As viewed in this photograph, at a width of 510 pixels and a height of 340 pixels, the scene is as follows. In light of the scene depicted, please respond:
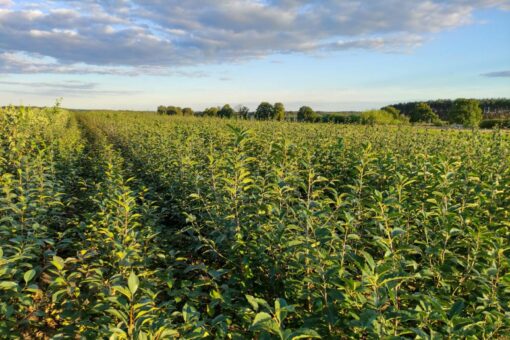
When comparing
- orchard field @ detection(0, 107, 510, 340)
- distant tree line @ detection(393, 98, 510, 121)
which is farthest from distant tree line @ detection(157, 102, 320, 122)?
distant tree line @ detection(393, 98, 510, 121)

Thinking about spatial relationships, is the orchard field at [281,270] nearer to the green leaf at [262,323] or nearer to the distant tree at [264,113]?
the green leaf at [262,323]

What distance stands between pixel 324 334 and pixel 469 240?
5.66 feet

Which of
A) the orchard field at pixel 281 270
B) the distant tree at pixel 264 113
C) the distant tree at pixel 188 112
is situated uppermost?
the distant tree at pixel 188 112

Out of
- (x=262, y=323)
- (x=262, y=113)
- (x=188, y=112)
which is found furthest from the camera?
(x=188, y=112)

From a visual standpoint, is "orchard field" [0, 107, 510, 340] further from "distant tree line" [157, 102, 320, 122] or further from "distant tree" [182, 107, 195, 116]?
"distant tree" [182, 107, 195, 116]

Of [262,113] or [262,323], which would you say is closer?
[262,323]

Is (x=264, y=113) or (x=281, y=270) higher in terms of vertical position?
(x=264, y=113)

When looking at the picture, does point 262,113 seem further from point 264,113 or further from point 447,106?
point 447,106

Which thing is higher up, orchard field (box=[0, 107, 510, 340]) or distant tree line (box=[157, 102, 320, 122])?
distant tree line (box=[157, 102, 320, 122])

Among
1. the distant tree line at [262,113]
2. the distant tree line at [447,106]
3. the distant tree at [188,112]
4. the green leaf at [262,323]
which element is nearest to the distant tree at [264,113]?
the distant tree line at [262,113]

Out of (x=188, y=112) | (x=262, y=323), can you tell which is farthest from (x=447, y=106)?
(x=262, y=323)

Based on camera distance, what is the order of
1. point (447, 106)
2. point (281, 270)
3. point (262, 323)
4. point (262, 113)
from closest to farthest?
point (262, 323), point (281, 270), point (262, 113), point (447, 106)

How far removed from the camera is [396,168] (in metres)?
5.93

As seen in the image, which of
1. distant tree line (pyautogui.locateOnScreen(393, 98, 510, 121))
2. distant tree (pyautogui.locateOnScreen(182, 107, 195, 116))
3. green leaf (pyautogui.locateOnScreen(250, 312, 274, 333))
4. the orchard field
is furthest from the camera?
distant tree line (pyautogui.locateOnScreen(393, 98, 510, 121))
